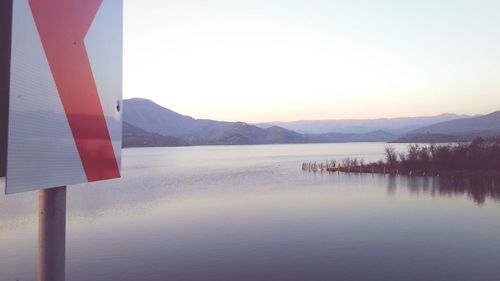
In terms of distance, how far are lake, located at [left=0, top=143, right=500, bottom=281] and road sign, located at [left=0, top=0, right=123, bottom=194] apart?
14225 millimetres

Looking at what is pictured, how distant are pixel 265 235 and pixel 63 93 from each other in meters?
22.7

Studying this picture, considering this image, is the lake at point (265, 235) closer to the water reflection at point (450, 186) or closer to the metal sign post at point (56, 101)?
the water reflection at point (450, 186)

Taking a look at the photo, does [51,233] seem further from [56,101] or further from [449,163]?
[449,163]

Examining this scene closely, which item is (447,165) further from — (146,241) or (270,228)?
(146,241)

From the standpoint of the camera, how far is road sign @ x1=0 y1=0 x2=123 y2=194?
3426 mm

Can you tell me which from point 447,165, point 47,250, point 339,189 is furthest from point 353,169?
point 47,250

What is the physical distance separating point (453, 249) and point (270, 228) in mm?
11777

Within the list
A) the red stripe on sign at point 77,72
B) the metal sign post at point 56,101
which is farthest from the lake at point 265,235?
the red stripe on sign at point 77,72

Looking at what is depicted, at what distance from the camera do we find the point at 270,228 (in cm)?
2770

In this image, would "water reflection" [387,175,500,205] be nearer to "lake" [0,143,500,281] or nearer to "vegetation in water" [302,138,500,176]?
"lake" [0,143,500,281]

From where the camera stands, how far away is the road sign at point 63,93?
3.43 metres

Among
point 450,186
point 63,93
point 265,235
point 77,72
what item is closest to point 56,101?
point 63,93

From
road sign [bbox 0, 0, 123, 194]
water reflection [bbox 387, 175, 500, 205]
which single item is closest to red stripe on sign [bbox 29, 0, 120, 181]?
road sign [bbox 0, 0, 123, 194]

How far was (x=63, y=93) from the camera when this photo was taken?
4.15 meters
